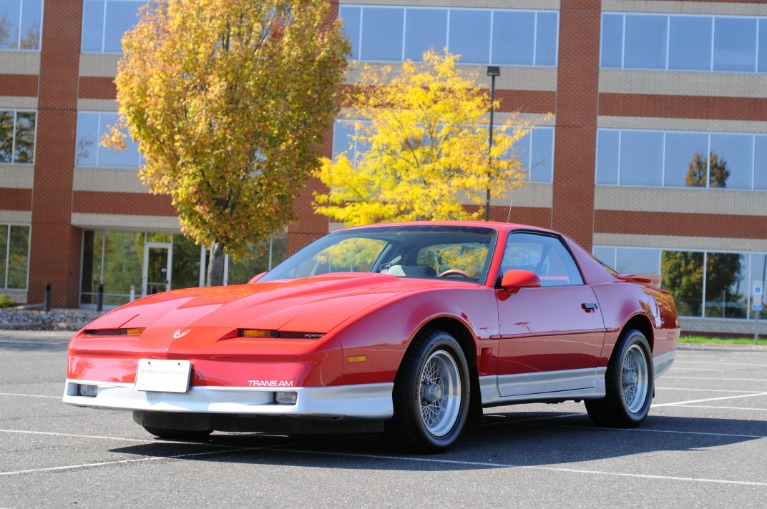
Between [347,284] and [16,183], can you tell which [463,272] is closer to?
[347,284]

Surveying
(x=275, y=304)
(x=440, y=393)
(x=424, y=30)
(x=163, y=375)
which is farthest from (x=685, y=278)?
(x=163, y=375)

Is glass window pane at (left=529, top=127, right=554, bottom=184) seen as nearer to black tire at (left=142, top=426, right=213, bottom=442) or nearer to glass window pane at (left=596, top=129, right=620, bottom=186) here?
glass window pane at (left=596, top=129, right=620, bottom=186)

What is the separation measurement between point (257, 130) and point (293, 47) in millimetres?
2035

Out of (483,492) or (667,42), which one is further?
(667,42)

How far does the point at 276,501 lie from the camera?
5094mm

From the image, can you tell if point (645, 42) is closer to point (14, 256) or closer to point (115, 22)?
point (115, 22)

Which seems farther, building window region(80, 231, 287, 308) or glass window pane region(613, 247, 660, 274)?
building window region(80, 231, 287, 308)

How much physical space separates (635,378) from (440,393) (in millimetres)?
2787

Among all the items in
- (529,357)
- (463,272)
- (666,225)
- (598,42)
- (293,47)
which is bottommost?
(529,357)

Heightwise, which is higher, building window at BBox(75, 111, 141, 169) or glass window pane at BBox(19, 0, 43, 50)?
glass window pane at BBox(19, 0, 43, 50)

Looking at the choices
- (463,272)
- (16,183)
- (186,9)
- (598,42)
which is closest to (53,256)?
(16,183)

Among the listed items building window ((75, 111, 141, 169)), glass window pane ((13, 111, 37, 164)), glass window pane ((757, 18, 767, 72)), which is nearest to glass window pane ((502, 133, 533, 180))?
glass window pane ((757, 18, 767, 72))

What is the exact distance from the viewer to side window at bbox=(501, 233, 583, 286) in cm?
811

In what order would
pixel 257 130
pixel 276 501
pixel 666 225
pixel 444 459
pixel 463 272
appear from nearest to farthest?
pixel 276 501 < pixel 444 459 < pixel 463 272 < pixel 257 130 < pixel 666 225
